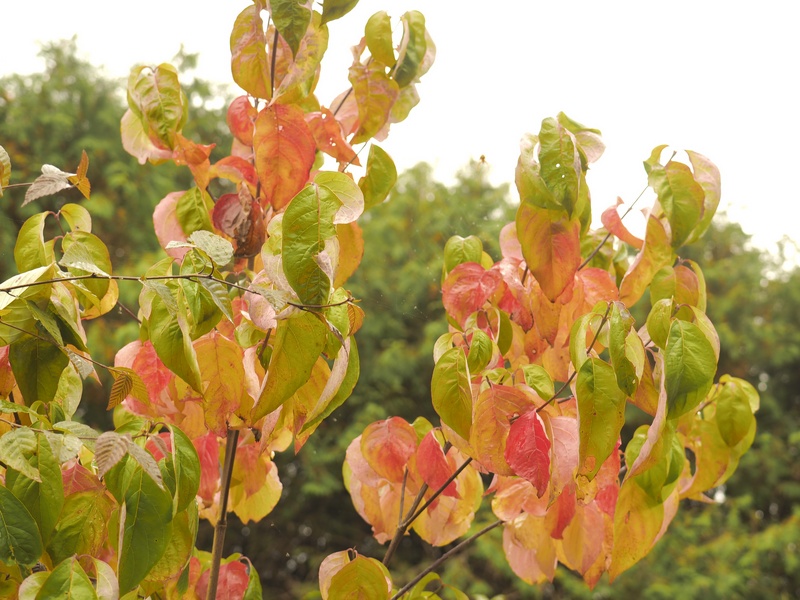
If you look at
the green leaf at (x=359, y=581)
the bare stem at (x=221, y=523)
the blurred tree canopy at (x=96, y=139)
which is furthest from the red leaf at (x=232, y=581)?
the blurred tree canopy at (x=96, y=139)

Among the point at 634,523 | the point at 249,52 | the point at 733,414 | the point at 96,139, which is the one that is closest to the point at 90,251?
the point at 249,52

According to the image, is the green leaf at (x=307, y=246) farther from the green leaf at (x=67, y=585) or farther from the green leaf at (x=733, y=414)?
the green leaf at (x=733, y=414)

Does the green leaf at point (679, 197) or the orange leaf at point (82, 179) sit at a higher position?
the green leaf at point (679, 197)

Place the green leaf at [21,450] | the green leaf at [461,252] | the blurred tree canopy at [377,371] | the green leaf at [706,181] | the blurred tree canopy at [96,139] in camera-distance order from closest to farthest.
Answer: the green leaf at [21,450]
the green leaf at [706,181]
the green leaf at [461,252]
the blurred tree canopy at [377,371]
the blurred tree canopy at [96,139]

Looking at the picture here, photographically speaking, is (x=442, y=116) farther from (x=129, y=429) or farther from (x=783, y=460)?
(x=129, y=429)

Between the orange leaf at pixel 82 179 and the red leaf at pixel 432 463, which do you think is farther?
the red leaf at pixel 432 463

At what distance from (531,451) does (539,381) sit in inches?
4.4

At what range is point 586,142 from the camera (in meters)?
0.88

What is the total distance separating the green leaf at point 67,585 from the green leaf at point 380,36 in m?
0.58

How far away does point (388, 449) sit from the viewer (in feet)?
2.99

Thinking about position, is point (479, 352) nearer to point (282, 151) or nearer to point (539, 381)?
point (539, 381)

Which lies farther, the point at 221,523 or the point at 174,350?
the point at 221,523

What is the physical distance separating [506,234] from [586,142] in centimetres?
19

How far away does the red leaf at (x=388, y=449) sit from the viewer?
908 mm
